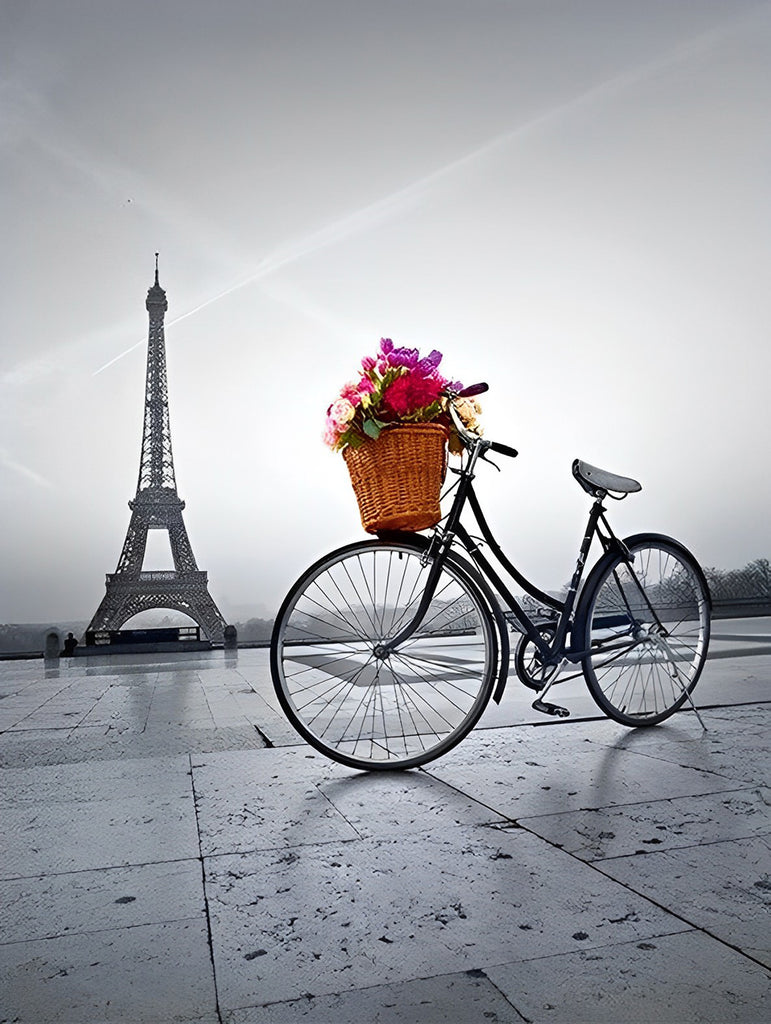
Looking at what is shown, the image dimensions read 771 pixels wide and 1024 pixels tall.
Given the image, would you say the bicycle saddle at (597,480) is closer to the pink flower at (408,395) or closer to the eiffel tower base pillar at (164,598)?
the pink flower at (408,395)

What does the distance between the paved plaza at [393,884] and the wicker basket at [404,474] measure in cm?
81

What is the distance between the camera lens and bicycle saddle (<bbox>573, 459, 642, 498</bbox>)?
2.94m

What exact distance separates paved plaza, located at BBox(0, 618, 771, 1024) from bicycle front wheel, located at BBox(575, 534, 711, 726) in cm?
26

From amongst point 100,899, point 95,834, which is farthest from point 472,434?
point 100,899

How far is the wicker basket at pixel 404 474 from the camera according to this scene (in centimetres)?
243

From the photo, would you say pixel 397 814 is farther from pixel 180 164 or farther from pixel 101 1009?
pixel 180 164

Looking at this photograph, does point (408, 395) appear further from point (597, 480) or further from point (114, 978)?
point (114, 978)

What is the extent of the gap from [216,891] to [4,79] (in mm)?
23043

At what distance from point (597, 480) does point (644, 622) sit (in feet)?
1.95

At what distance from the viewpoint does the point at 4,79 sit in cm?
1938

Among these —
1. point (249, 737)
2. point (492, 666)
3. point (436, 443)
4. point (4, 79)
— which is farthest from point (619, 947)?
point (4, 79)

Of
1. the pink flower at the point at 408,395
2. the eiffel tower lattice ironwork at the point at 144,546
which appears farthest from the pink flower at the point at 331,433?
the eiffel tower lattice ironwork at the point at 144,546

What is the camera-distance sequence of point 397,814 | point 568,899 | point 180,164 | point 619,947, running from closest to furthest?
point 619,947, point 568,899, point 397,814, point 180,164

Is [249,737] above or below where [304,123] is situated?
below
